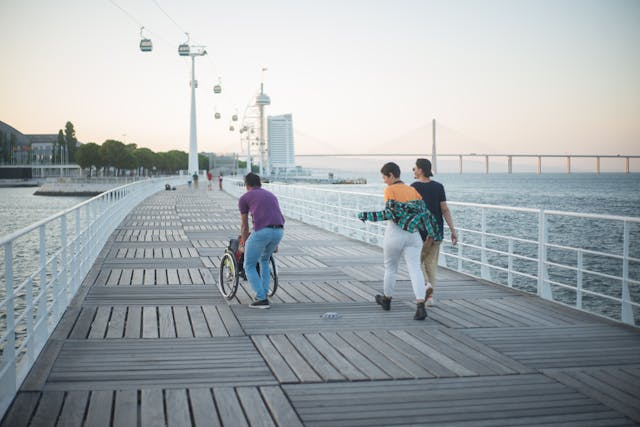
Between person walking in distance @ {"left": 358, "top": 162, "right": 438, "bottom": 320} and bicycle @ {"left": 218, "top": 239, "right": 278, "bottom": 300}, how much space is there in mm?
1731

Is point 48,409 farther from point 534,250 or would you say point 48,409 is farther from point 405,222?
point 534,250

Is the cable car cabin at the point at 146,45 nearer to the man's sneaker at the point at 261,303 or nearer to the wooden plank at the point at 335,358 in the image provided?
the man's sneaker at the point at 261,303

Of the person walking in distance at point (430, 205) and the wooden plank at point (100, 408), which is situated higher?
the person walking in distance at point (430, 205)

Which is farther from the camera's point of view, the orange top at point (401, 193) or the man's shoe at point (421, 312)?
the man's shoe at point (421, 312)

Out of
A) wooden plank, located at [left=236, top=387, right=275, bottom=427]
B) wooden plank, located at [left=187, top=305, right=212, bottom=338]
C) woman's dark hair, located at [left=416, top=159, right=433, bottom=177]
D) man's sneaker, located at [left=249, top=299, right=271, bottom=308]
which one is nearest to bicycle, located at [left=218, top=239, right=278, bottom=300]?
man's sneaker, located at [left=249, top=299, right=271, bottom=308]

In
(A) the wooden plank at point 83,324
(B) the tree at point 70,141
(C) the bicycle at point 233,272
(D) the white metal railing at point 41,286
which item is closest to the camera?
(D) the white metal railing at point 41,286

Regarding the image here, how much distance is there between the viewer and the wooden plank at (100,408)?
3.89m

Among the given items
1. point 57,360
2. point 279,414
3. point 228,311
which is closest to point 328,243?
point 228,311

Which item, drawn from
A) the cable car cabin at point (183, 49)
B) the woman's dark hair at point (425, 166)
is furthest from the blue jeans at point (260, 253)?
the cable car cabin at point (183, 49)

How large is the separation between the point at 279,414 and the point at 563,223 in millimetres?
51152

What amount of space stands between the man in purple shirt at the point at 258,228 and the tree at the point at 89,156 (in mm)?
125049

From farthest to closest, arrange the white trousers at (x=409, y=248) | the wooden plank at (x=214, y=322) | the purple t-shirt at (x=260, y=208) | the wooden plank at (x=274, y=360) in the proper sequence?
the purple t-shirt at (x=260, y=208) < the white trousers at (x=409, y=248) < the wooden plank at (x=214, y=322) < the wooden plank at (x=274, y=360)

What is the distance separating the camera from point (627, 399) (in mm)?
4305

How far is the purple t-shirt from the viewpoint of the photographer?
7094mm
